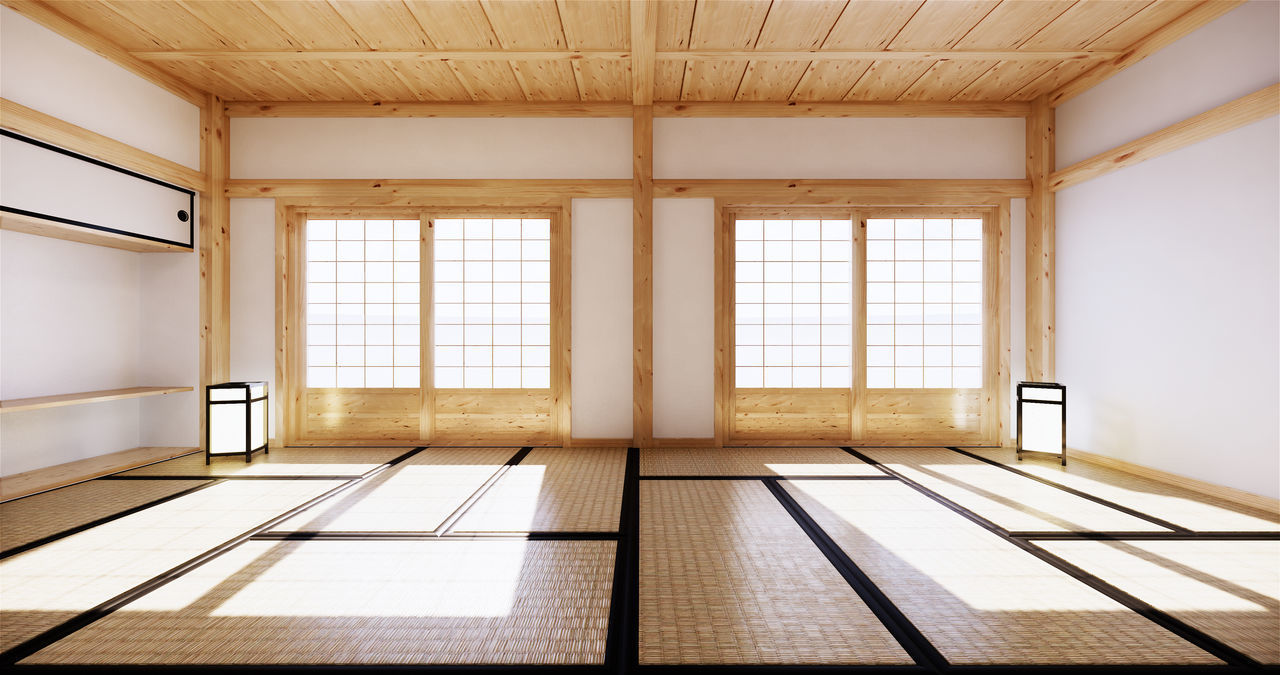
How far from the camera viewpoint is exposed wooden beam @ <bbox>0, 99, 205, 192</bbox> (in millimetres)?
2875

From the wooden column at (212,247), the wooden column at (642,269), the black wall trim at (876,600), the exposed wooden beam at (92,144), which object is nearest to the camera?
the black wall trim at (876,600)

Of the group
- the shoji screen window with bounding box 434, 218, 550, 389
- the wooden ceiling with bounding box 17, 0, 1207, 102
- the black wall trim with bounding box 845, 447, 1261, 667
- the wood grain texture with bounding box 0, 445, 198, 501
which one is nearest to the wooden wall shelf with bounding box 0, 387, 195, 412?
the wood grain texture with bounding box 0, 445, 198, 501

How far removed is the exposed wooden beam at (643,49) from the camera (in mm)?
3010

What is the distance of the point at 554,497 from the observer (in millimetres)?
2947

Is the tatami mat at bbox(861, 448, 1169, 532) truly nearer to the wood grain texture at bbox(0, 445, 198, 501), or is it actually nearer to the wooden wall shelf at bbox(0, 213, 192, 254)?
the wood grain texture at bbox(0, 445, 198, 501)

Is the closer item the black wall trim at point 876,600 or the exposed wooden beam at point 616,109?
the black wall trim at point 876,600

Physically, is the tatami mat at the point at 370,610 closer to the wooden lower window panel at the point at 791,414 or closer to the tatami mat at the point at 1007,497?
the tatami mat at the point at 1007,497

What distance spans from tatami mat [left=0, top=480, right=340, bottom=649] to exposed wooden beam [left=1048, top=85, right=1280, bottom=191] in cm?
567

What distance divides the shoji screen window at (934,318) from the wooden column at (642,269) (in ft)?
6.46

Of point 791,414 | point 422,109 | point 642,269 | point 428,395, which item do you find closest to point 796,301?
point 791,414

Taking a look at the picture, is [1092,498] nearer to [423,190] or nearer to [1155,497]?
[1155,497]

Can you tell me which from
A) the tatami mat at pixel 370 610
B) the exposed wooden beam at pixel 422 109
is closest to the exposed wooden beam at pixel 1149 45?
the exposed wooden beam at pixel 422 109

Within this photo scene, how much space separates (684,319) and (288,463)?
3.23 metres

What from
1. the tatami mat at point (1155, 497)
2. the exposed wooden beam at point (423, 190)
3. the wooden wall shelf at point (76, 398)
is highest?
the exposed wooden beam at point (423, 190)
